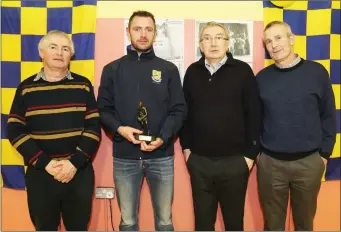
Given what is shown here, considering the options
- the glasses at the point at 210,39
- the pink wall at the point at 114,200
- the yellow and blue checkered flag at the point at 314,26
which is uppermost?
the yellow and blue checkered flag at the point at 314,26

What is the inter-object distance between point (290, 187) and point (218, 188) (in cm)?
45

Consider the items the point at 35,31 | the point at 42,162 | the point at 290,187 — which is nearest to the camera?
the point at 42,162

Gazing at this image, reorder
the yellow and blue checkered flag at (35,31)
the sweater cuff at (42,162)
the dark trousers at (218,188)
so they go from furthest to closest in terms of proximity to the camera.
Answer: the yellow and blue checkered flag at (35,31)
the dark trousers at (218,188)
the sweater cuff at (42,162)

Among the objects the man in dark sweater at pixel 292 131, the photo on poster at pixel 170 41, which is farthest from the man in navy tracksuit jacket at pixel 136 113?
the man in dark sweater at pixel 292 131

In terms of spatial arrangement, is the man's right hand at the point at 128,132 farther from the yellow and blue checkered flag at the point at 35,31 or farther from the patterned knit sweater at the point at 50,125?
the yellow and blue checkered flag at the point at 35,31

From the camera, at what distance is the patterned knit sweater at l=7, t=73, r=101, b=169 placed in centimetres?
180

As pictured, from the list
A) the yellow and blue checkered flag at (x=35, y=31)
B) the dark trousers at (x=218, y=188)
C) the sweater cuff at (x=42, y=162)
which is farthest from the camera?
the yellow and blue checkered flag at (x=35, y=31)

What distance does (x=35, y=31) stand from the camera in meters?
2.19

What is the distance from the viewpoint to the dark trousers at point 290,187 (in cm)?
192

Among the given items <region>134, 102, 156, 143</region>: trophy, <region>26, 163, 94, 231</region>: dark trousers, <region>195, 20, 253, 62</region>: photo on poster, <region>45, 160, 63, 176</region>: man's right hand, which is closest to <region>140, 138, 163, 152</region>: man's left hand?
<region>134, 102, 156, 143</region>: trophy

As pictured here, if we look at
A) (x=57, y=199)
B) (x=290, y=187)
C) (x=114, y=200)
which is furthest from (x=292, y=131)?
(x=57, y=199)

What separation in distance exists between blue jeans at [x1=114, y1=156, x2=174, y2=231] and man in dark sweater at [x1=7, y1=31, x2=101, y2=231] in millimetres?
192

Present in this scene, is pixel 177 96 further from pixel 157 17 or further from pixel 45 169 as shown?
pixel 45 169

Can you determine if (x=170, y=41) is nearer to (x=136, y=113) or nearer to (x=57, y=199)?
(x=136, y=113)
